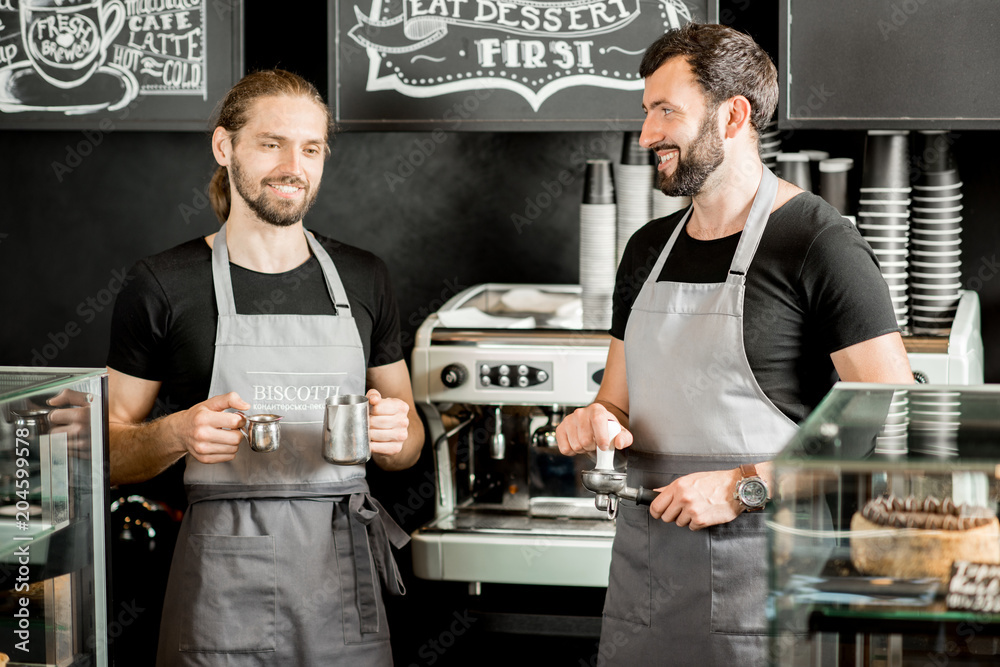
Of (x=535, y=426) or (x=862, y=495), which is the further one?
A: (x=535, y=426)

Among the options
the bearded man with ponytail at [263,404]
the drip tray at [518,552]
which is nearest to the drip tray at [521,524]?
the drip tray at [518,552]

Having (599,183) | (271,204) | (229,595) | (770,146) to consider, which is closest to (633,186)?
(599,183)

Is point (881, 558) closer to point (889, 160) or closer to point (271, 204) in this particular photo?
point (271, 204)

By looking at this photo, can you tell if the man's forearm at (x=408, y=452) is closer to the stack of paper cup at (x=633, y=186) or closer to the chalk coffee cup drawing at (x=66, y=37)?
the stack of paper cup at (x=633, y=186)

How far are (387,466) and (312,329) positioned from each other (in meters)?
0.36

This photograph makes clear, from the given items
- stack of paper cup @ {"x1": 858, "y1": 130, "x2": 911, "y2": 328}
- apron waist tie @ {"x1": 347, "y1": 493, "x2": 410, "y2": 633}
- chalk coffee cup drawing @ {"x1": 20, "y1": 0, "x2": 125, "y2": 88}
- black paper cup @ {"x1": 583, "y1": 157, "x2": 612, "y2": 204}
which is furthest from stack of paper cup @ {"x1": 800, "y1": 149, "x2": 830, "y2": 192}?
chalk coffee cup drawing @ {"x1": 20, "y1": 0, "x2": 125, "y2": 88}

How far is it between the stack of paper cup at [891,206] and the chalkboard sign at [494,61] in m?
0.56

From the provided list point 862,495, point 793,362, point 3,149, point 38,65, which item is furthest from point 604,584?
point 3,149

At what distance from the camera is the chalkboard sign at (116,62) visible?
285 centimetres

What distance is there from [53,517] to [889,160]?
2.13 metres

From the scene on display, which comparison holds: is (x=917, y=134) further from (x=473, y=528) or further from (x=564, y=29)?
(x=473, y=528)

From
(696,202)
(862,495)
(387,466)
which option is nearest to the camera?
(862,495)

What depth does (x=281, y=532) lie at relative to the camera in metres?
2.07

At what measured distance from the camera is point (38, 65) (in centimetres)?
291
